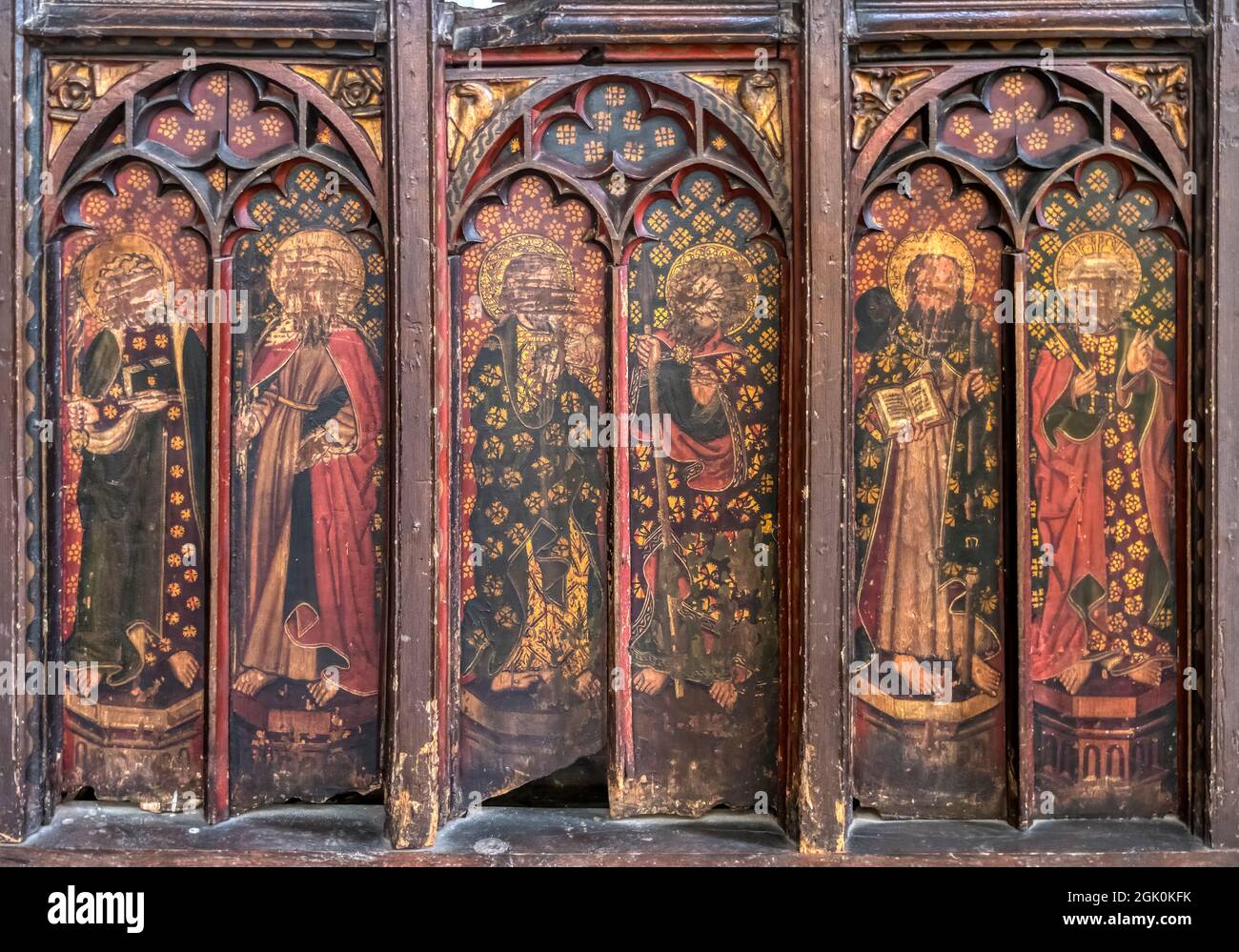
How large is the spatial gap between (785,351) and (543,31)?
1.69 meters

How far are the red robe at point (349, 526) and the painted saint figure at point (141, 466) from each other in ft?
1.31

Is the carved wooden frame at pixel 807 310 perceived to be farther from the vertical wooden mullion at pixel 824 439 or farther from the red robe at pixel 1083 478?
the red robe at pixel 1083 478

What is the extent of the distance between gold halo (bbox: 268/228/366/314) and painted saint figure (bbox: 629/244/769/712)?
125 cm

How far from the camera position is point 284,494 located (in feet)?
15.1

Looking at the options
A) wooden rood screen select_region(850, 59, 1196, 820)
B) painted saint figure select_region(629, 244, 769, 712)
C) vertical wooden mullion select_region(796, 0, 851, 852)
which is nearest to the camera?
vertical wooden mullion select_region(796, 0, 851, 852)

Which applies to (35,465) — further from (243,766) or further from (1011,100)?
(1011,100)

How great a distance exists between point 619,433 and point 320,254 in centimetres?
150

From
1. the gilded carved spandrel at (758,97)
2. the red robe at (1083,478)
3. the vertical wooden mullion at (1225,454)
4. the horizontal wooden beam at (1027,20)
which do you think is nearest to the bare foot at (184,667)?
the gilded carved spandrel at (758,97)

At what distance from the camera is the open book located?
4531mm

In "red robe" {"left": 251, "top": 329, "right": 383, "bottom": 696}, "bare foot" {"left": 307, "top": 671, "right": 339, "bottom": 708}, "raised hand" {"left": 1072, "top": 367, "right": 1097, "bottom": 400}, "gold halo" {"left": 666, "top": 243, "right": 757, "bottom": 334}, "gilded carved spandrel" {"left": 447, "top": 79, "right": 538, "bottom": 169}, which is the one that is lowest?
"bare foot" {"left": 307, "top": 671, "right": 339, "bottom": 708}

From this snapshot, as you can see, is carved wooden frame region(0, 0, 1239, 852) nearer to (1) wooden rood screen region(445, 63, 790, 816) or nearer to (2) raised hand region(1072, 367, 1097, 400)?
(1) wooden rood screen region(445, 63, 790, 816)

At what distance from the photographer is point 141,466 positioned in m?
4.61

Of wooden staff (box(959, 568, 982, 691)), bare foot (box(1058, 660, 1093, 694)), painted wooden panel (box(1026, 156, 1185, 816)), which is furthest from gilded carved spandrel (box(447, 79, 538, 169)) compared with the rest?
bare foot (box(1058, 660, 1093, 694))

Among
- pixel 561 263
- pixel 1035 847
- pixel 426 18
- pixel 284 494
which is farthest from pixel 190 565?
pixel 1035 847
